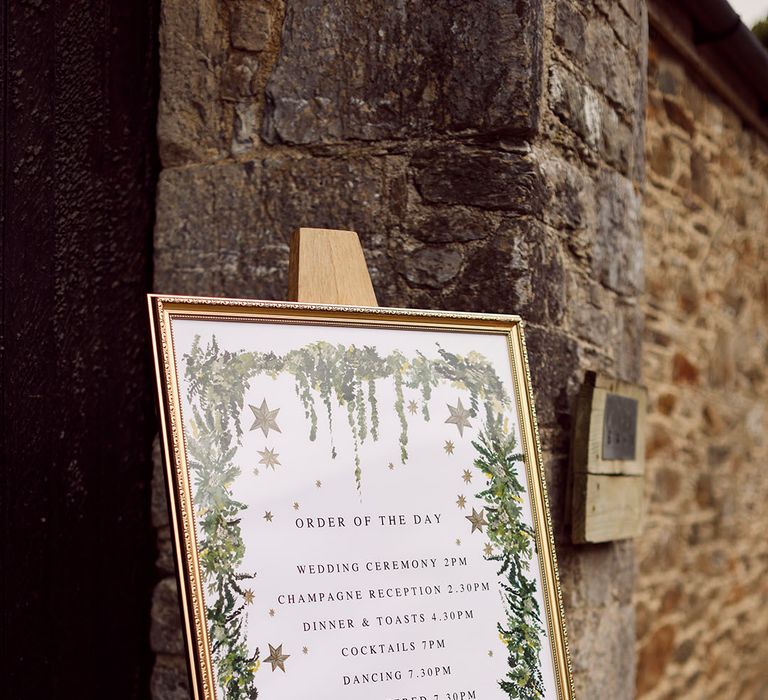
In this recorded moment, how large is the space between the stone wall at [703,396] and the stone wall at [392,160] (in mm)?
1743

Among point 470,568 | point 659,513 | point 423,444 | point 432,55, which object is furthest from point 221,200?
point 659,513

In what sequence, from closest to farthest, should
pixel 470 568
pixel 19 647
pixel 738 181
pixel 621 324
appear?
pixel 470 568, pixel 19 647, pixel 621 324, pixel 738 181

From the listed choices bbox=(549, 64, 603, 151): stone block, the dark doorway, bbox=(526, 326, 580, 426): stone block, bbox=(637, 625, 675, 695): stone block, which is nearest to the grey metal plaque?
bbox=(526, 326, 580, 426): stone block

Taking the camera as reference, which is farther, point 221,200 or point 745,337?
point 745,337

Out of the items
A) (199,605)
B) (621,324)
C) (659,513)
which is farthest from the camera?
(659,513)

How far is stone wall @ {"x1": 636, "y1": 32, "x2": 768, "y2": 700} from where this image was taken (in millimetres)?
4082

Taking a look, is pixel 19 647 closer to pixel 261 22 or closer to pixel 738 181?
pixel 261 22

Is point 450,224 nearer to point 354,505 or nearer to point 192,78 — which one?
point 192,78

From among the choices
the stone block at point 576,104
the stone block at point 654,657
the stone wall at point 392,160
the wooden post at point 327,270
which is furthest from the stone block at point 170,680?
the stone block at point 654,657

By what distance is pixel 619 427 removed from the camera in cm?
256

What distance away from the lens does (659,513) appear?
411 cm

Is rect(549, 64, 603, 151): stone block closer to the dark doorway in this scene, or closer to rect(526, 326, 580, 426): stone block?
rect(526, 326, 580, 426): stone block

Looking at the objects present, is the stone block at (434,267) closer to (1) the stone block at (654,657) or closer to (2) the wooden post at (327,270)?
(2) the wooden post at (327,270)

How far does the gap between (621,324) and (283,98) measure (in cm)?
119
